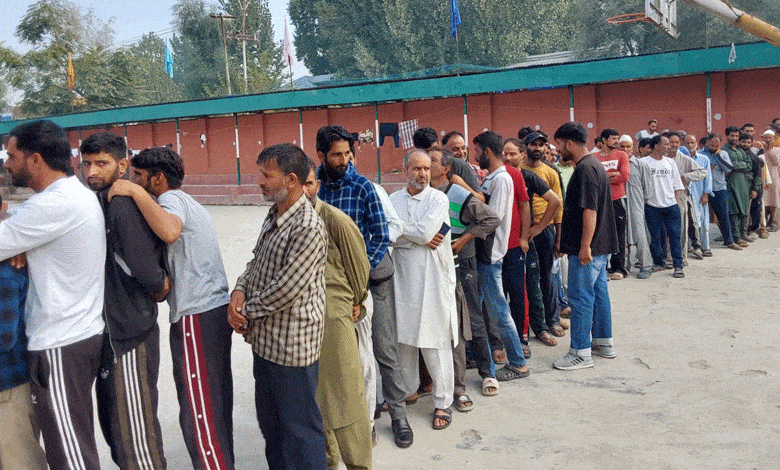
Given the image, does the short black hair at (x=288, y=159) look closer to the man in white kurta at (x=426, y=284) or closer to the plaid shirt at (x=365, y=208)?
the plaid shirt at (x=365, y=208)

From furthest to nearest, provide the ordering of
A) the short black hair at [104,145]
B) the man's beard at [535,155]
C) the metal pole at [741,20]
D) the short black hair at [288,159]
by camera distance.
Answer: the metal pole at [741,20], the man's beard at [535,155], the short black hair at [104,145], the short black hair at [288,159]

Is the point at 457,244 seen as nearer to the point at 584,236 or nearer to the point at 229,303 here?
the point at 584,236

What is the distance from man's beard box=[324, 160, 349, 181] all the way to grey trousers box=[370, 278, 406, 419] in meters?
0.71

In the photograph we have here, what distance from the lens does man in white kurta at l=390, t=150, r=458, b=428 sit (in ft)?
14.8

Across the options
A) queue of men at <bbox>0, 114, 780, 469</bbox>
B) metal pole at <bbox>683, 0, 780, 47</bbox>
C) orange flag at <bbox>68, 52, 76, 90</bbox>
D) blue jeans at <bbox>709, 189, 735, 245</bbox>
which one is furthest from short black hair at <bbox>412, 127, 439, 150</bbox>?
orange flag at <bbox>68, 52, 76, 90</bbox>

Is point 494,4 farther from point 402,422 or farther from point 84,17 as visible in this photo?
point 402,422

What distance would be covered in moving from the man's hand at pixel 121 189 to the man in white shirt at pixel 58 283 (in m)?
0.12

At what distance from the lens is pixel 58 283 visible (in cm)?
311

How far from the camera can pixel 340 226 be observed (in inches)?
144

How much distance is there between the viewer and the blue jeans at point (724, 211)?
10.9 metres

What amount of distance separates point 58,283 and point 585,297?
3.84 m

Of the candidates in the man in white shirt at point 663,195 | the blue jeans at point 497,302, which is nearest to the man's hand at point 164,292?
the blue jeans at point 497,302

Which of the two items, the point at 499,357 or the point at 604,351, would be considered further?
the point at 604,351

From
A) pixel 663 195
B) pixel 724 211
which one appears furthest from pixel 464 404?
pixel 724 211
